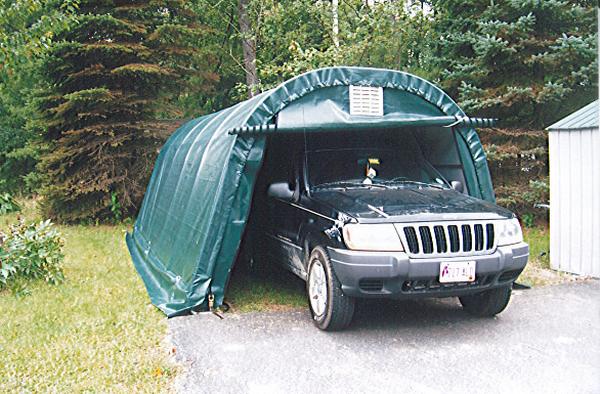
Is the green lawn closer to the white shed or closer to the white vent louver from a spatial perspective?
the white shed

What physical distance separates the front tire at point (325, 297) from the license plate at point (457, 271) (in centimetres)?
82

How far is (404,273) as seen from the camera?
474cm

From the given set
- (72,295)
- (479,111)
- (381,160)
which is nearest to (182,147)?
(72,295)

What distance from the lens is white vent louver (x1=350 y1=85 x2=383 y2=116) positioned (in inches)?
241

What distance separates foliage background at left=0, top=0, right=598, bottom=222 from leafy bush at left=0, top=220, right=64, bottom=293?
2.86 metres

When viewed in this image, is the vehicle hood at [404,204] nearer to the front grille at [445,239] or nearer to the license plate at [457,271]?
the front grille at [445,239]

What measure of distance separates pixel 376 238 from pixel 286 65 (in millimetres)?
11042

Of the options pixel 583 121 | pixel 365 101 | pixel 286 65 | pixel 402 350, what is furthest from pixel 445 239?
pixel 286 65

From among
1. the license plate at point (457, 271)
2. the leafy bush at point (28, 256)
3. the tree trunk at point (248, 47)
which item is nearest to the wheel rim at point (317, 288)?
the license plate at point (457, 271)

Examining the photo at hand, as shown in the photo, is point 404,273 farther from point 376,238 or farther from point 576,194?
point 576,194

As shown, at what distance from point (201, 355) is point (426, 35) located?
11971mm

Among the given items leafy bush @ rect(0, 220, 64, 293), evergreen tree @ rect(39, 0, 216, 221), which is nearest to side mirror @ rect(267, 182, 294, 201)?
leafy bush @ rect(0, 220, 64, 293)

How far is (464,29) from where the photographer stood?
12.3 metres

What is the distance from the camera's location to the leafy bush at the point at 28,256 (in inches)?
280
